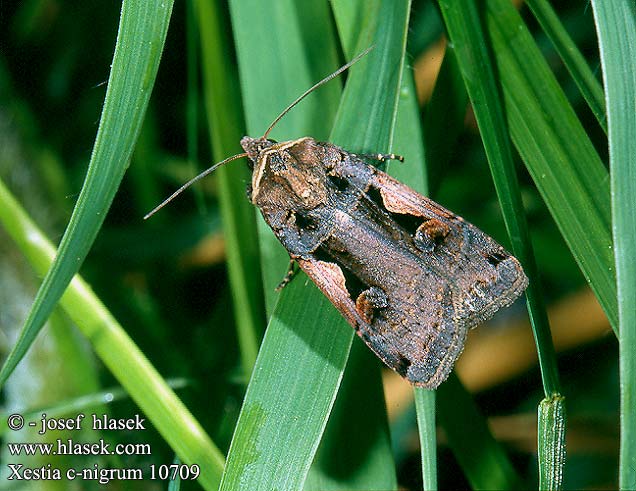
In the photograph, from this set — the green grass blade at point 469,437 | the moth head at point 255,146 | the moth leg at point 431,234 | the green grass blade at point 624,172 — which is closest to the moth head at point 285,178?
the moth head at point 255,146

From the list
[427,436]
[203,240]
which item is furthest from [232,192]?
[427,436]

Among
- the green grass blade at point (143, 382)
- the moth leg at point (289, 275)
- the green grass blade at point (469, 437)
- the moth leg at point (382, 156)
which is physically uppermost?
the moth leg at point (382, 156)

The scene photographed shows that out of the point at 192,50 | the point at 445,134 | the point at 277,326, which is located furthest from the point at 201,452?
the point at 192,50

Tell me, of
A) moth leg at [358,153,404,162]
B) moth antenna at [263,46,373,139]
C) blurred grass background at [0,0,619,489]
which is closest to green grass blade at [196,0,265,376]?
blurred grass background at [0,0,619,489]

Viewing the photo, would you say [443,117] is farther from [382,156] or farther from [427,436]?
[427,436]

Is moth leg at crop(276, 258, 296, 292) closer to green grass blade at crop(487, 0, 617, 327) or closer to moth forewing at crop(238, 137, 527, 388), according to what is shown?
moth forewing at crop(238, 137, 527, 388)

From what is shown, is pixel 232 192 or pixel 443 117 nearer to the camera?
pixel 443 117

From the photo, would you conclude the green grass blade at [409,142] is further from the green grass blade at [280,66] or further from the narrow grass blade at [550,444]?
the narrow grass blade at [550,444]
